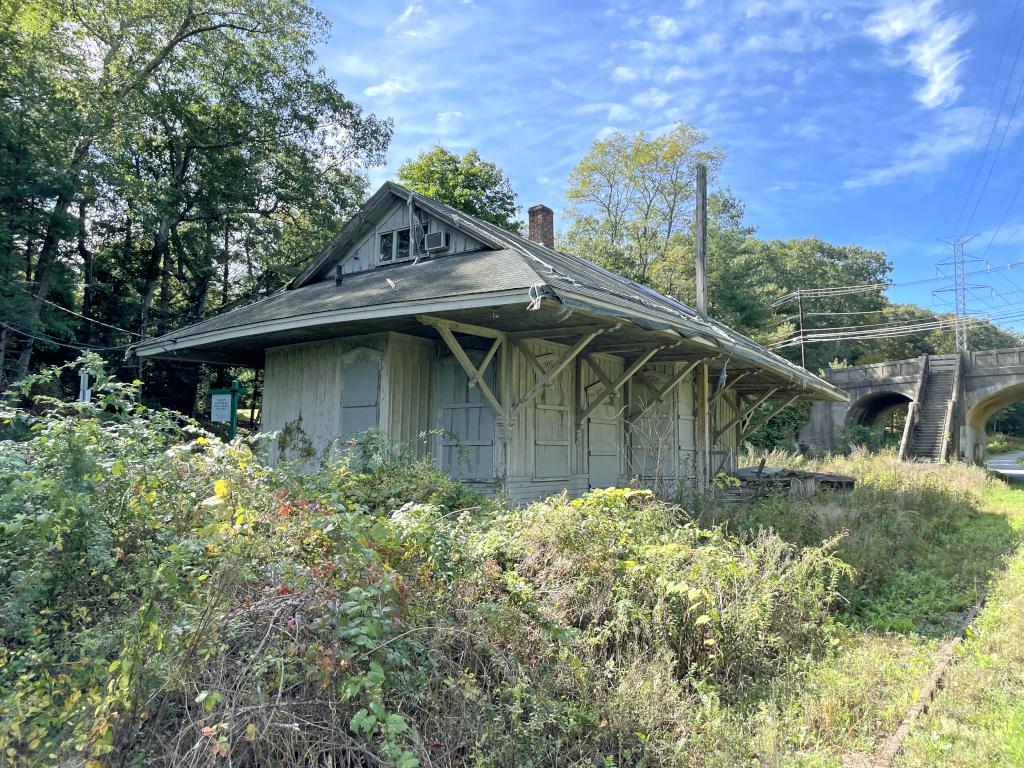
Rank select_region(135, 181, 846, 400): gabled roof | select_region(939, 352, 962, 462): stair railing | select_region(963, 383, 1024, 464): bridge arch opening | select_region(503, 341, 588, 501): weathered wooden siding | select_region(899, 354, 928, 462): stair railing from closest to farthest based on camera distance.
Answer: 1. select_region(135, 181, 846, 400): gabled roof
2. select_region(503, 341, 588, 501): weathered wooden siding
3. select_region(939, 352, 962, 462): stair railing
4. select_region(899, 354, 928, 462): stair railing
5. select_region(963, 383, 1024, 464): bridge arch opening

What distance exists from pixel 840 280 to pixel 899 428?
1275 centimetres

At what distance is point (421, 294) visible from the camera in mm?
7734

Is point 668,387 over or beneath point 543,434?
over

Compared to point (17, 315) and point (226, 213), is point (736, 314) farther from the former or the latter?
point (17, 315)

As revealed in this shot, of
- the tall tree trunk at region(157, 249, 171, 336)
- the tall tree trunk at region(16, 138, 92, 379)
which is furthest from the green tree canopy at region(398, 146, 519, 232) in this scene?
the tall tree trunk at region(16, 138, 92, 379)

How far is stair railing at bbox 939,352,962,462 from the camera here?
30495 mm

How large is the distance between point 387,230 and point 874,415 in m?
41.7

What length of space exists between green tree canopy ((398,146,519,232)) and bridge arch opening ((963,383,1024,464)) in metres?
25.4

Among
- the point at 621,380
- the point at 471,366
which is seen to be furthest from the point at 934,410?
the point at 471,366

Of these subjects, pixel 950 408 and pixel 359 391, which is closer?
pixel 359 391

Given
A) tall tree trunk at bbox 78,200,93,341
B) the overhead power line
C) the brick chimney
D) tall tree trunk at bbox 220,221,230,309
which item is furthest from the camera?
tall tree trunk at bbox 220,221,230,309

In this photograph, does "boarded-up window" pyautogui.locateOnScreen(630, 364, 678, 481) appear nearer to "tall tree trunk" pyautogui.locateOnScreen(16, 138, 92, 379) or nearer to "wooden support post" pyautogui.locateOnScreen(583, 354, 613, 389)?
"wooden support post" pyautogui.locateOnScreen(583, 354, 613, 389)

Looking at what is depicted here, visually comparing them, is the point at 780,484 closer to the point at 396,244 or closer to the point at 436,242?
the point at 436,242

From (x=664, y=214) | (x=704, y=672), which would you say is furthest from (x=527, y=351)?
(x=664, y=214)
